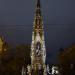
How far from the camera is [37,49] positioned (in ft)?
367

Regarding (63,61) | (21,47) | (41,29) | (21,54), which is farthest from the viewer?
(41,29)

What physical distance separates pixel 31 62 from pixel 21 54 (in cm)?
2573

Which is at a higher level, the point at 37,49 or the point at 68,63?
the point at 37,49

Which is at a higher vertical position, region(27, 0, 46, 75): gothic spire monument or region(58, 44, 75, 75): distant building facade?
region(27, 0, 46, 75): gothic spire monument

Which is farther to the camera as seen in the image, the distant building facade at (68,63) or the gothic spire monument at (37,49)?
the gothic spire monument at (37,49)

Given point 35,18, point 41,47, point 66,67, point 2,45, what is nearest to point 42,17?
point 35,18

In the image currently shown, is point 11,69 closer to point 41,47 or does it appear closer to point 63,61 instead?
point 63,61

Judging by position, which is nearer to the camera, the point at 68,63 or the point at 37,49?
the point at 68,63

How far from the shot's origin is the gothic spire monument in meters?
108

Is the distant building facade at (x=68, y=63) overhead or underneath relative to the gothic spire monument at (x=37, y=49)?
underneath

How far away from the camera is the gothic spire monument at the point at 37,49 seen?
354ft

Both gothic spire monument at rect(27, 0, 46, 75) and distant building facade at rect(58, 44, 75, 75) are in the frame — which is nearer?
distant building facade at rect(58, 44, 75, 75)

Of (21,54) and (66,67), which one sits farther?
(21,54)

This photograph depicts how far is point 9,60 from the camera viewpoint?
71.9m
